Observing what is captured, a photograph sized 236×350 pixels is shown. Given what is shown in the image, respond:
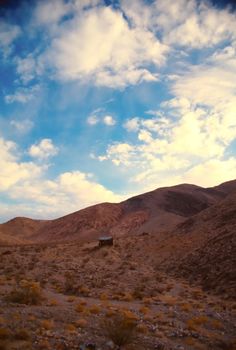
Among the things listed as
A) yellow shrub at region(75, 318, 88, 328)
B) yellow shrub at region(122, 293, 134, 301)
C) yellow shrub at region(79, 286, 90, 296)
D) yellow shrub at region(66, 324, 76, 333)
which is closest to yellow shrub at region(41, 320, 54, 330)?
yellow shrub at region(66, 324, 76, 333)

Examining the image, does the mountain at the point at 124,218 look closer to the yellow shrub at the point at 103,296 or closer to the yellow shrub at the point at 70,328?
the yellow shrub at the point at 103,296

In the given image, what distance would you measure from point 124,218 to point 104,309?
8780 centimetres

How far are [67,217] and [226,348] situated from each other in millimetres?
105097

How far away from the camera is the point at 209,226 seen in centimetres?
4741

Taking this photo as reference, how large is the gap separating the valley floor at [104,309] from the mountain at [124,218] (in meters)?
57.8

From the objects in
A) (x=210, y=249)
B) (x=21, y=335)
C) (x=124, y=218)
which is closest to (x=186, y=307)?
(x=21, y=335)

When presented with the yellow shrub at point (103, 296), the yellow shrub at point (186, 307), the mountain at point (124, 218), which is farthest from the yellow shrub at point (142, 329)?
the mountain at point (124, 218)

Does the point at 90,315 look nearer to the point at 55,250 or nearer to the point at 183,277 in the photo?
the point at 183,277

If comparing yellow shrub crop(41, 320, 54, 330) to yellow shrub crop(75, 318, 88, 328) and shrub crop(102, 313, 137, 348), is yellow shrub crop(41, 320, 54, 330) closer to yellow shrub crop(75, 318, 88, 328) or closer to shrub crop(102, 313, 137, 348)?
yellow shrub crop(75, 318, 88, 328)

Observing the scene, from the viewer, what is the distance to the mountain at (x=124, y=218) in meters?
96.1

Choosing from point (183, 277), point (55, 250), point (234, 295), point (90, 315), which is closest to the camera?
point (90, 315)

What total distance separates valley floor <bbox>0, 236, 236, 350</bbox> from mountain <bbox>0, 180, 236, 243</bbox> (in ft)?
190

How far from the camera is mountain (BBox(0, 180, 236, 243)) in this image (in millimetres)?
96125

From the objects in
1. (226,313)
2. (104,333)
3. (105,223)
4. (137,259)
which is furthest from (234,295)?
(105,223)
